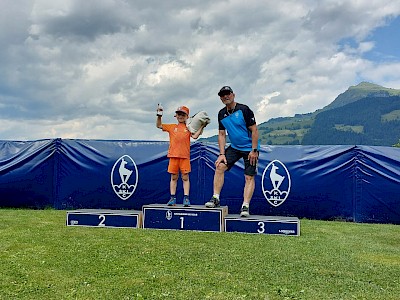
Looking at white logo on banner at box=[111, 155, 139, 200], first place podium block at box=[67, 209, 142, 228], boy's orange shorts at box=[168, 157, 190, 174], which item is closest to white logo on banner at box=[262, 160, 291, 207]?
boy's orange shorts at box=[168, 157, 190, 174]

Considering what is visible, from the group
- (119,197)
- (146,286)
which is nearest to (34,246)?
(146,286)

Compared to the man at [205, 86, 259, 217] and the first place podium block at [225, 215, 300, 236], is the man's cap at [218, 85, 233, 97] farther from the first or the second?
the first place podium block at [225, 215, 300, 236]

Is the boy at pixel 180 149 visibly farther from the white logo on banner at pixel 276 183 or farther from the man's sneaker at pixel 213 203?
the white logo on banner at pixel 276 183

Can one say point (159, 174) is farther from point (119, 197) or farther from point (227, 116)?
point (227, 116)

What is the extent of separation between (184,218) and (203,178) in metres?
2.70

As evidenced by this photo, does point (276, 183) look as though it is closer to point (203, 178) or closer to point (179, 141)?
point (203, 178)

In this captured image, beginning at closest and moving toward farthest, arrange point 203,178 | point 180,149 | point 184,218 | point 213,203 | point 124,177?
point 184,218
point 213,203
point 180,149
point 203,178
point 124,177

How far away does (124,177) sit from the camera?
384 inches

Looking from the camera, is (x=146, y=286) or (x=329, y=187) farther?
(x=329, y=187)

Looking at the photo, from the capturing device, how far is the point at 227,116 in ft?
23.2

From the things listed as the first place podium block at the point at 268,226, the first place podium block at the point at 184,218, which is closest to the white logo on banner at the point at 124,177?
the first place podium block at the point at 184,218

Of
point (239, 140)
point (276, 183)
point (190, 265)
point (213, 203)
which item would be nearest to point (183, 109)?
point (239, 140)

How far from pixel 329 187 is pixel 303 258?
4.63m

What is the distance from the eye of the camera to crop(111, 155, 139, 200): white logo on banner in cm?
968
